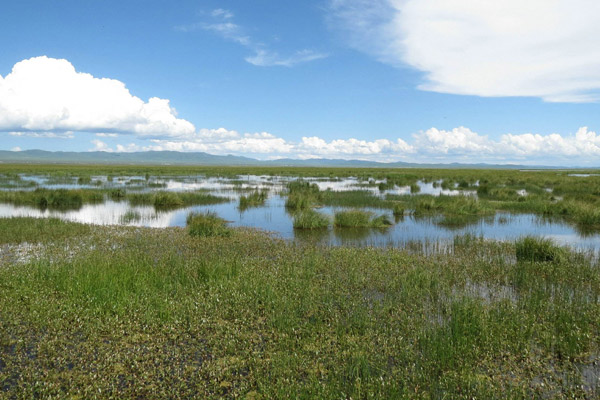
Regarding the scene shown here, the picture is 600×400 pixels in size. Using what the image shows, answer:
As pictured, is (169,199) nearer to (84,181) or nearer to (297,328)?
(297,328)

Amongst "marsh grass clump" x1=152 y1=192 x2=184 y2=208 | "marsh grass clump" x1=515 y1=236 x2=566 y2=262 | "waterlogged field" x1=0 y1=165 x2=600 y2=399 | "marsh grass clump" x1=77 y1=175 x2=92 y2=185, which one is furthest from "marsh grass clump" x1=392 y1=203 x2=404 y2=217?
"marsh grass clump" x1=77 y1=175 x2=92 y2=185

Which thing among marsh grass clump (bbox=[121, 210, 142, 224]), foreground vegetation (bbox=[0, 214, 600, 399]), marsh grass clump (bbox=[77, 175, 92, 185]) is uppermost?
marsh grass clump (bbox=[77, 175, 92, 185])

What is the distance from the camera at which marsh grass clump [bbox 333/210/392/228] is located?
871 inches

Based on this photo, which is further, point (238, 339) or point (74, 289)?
point (74, 289)

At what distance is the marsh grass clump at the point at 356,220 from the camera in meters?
22.1

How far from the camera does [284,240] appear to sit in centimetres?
1780

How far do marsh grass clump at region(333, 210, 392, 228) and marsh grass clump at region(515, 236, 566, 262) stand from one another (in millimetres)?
8734

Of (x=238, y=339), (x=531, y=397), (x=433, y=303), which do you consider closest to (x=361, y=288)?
(x=433, y=303)

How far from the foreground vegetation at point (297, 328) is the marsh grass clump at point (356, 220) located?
28.9ft

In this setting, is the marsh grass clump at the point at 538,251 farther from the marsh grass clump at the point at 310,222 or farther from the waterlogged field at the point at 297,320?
the marsh grass clump at the point at 310,222

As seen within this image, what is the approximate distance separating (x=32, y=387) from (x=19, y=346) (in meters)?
1.61

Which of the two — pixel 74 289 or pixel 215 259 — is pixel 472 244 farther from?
pixel 74 289

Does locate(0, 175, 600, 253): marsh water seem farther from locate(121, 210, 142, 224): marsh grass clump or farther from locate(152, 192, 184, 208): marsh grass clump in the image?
locate(152, 192, 184, 208): marsh grass clump

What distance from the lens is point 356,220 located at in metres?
22.2
